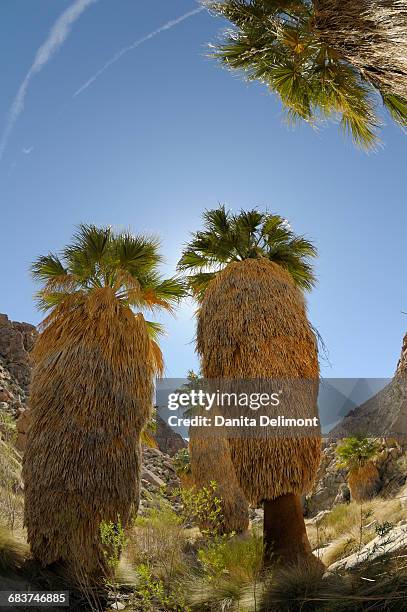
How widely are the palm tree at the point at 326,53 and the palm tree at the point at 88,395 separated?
484cm

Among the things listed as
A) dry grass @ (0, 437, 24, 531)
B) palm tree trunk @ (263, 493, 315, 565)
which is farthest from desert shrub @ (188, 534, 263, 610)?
dry grass @ (0, 437, 24, 531)

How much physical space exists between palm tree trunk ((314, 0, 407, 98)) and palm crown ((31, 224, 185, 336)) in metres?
6.19

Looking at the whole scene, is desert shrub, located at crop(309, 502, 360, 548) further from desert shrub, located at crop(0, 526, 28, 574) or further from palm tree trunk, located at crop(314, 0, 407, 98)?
palm tree trunk, located at crop(314, 0, 407, 98)

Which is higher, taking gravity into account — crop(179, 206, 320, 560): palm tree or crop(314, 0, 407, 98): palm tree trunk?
crop(314, 0, 407, 98): palm tree trunk

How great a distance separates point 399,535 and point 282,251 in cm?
712

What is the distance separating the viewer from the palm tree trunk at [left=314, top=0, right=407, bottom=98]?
5469mm

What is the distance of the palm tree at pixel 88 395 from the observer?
8.74 m

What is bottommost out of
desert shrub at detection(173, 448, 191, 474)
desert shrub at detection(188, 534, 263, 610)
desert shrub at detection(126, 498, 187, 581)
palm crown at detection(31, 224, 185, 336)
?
desert shrub at detection(188, 534, 263, 610)

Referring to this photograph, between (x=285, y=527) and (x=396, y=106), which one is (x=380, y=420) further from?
(x=396, y=106)

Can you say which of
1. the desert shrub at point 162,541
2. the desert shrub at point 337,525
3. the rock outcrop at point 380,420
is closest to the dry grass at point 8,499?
the desert shrub at point 162,541

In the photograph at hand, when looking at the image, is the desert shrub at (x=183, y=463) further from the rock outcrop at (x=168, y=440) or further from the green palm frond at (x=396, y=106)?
the rock outcrop at (x=168, y=440)

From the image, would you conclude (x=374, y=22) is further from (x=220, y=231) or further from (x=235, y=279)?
(x=220, y=231)

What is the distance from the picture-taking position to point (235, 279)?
10594 millimetres

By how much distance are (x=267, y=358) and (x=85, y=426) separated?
3617mm
